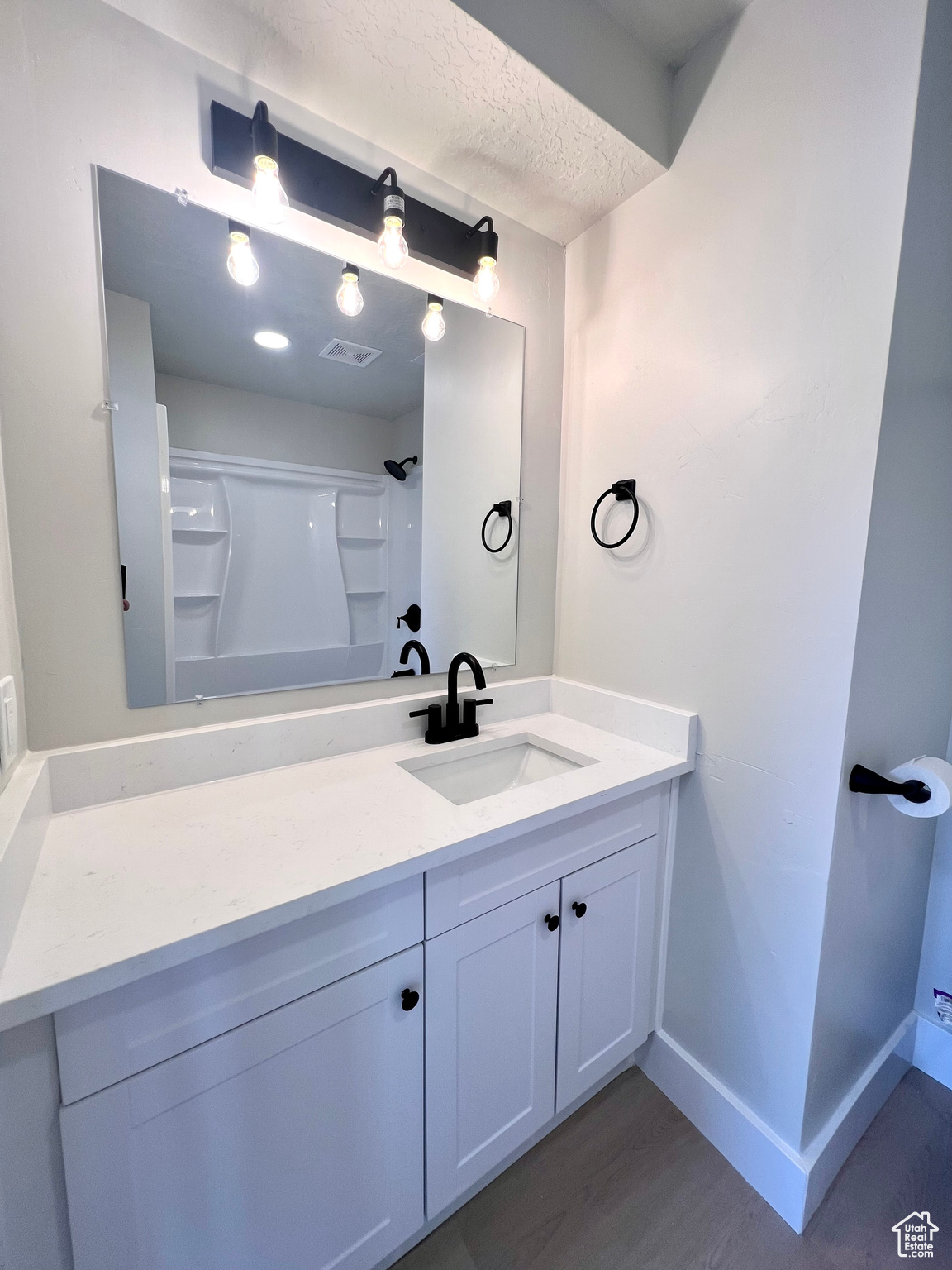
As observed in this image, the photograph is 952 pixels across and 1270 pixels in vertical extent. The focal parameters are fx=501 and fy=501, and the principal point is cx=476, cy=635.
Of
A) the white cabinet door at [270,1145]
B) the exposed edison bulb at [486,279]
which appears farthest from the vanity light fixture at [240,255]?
the white cabinet door at [270,1145]

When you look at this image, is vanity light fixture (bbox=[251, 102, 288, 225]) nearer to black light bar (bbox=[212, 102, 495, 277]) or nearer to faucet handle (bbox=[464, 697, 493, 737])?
black light bar (bbox=[212, 102, 495, 277])

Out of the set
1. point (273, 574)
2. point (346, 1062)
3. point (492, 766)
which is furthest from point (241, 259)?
point (346, 1062)

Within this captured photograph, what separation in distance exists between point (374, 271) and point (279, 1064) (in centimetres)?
166

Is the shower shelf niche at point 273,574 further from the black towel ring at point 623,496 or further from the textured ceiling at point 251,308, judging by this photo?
the black towel ring at point 623,496

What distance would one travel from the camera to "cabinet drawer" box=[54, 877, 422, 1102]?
0.64 m

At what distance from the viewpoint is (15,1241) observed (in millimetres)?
618

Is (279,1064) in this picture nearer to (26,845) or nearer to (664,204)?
(26,845)

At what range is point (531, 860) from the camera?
3.48ft

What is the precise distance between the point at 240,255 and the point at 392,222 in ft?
1.12

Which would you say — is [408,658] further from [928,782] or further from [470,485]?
[928,782]

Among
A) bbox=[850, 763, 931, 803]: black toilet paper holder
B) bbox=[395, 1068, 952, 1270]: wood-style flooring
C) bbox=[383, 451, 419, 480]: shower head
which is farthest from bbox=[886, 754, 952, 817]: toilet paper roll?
bbox=[383, 451, 419, 480]: shower head

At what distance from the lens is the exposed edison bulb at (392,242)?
1133mm

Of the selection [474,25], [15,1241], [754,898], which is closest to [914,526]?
[754,898]

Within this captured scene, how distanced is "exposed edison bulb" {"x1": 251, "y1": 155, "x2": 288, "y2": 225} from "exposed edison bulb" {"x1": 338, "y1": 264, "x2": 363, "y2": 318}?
171 mm
